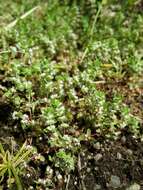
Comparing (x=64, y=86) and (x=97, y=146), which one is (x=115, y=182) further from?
(x=64, y=86)

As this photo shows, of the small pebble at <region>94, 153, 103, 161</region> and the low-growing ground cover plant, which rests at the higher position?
the low-growing ground cover plant

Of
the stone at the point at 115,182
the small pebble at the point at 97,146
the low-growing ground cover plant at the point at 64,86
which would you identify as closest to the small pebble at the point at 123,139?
the low-growing ground cover plant at the point at 64,86

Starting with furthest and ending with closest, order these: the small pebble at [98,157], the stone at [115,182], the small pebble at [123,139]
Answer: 1. the small pebble at [123,139]
2. the small pebble at [98,157]
3. the stone at [115,182]

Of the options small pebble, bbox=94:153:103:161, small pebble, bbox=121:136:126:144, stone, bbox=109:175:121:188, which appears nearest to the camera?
stone, bbox=109:175:121:188

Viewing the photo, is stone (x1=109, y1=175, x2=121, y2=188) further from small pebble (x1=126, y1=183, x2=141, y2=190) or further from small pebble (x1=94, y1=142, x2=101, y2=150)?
small pebble (x1=94, y1=142, x2=101, y2=150)

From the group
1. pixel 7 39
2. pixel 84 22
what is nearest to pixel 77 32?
pixel 84 22

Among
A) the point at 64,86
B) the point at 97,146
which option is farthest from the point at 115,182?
the point at 64,86

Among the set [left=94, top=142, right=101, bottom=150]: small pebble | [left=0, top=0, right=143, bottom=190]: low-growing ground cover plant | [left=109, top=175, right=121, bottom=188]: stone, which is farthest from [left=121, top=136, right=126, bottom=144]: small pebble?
[left=109, top=175, right=121, bottom=188]: stone

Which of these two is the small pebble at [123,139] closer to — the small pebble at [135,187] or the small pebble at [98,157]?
the small pebble at [98,157]

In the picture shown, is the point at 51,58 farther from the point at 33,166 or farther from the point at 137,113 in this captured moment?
the point at 33,166
